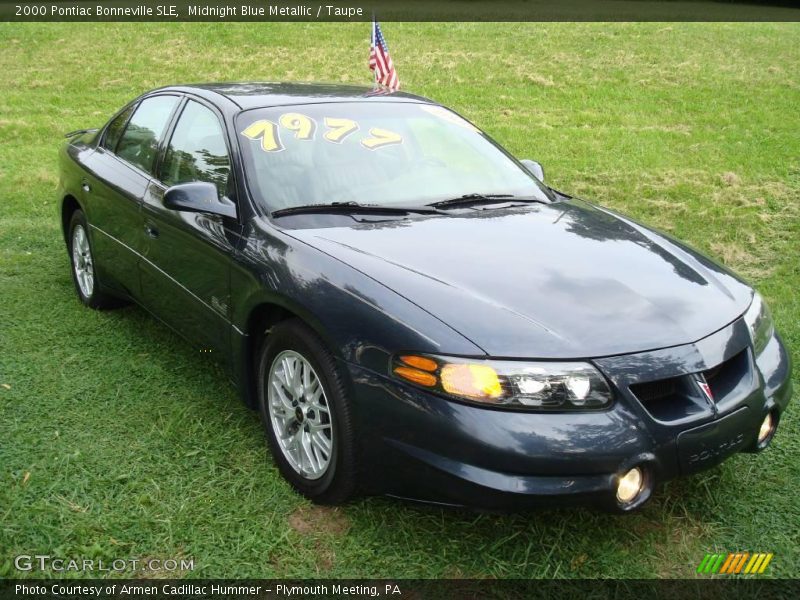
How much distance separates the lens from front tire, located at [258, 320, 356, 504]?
9.12 ft

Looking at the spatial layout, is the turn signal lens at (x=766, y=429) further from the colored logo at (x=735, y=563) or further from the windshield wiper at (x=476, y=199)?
the windshield wiper at (x=476, y=199)

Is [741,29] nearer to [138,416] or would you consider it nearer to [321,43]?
[321,43]

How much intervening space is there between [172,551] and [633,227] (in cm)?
236

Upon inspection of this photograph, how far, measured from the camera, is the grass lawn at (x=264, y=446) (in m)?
2.82

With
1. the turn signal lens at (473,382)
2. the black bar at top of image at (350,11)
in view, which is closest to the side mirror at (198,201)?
the turn signal lens at (473,382)

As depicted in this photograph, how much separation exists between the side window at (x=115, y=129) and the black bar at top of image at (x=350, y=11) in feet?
59.5

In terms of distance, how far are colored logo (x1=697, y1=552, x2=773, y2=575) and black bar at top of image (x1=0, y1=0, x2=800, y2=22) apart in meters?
20.7

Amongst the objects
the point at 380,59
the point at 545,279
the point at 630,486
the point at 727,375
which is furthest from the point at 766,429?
the point at 380,59

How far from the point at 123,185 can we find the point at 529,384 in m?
2.80

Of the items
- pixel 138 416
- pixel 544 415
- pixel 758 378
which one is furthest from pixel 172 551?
pixel 758 378

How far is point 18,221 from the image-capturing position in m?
7.26

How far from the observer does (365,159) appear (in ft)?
11.9

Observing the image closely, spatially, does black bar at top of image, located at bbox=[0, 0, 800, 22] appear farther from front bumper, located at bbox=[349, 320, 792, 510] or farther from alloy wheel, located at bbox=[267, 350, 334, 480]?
front bumper, located at bbox=[349, 320, 792, 510]

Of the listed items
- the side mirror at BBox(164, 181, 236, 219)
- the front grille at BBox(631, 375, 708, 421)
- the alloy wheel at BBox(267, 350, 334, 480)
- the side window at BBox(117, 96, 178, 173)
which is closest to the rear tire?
the side window at BBox(117, 96, 178, 173)
